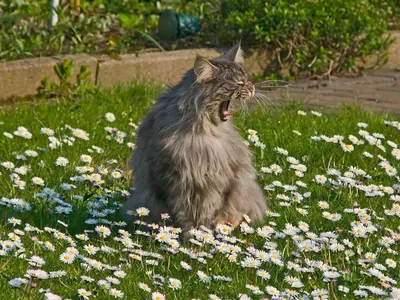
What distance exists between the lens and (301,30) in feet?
29.4

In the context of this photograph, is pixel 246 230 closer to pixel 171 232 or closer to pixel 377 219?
pixel 171 232

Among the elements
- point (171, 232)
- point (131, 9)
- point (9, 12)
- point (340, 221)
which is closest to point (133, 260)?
point (171, 232)

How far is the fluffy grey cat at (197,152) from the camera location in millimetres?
4891

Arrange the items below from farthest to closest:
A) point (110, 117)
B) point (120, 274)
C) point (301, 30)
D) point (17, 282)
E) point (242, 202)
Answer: point (301, 30)
point (110, 117)
point (242, 202)
point (120, 274)
point (17, 282)

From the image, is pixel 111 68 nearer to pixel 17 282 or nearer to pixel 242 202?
pixel 242 202

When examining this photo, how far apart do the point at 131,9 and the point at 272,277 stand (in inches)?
217

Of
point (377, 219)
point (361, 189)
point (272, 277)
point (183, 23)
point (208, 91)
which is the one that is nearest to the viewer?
point (272, 277)

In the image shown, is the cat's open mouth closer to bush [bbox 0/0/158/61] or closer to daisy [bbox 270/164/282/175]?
daisy [bbox 270/164/282/175]

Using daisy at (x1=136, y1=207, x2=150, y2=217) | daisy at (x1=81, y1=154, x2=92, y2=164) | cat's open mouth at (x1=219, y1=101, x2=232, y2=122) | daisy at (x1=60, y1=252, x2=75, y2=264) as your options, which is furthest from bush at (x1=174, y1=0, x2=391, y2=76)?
daisy at (x1=60, y1=252, x2=75, y2=264)

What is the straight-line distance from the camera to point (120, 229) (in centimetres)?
503

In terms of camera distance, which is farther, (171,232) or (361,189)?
(361,189)

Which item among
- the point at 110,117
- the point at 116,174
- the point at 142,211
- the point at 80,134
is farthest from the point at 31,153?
the point at 142,211

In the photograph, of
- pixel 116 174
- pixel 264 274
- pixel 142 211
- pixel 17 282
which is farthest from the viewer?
pixel 116 174

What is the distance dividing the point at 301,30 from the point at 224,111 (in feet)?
13.7
